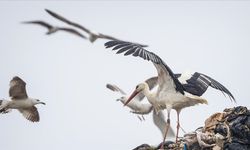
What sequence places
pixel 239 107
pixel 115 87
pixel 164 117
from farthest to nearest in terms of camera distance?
pixel 115 87 < pixel 164 117 < pixel 239 107

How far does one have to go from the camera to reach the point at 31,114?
19.3 meters

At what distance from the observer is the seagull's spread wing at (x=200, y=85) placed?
50.4 ft

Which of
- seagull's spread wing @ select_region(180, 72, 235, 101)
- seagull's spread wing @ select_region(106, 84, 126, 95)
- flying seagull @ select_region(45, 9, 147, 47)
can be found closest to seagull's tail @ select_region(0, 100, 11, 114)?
flying seagull @ select_region(45, 9, 147, 47)

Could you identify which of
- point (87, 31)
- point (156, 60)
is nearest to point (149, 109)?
point (87, 31)

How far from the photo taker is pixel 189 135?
14.6 meters

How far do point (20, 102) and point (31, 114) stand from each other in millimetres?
511

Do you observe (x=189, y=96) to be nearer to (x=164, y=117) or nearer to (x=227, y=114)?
(x=227, y=114)

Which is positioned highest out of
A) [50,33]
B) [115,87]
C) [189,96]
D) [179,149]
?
[115,87]

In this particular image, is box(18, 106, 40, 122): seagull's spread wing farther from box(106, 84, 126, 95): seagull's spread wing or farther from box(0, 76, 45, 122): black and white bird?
box(106, 84, 126, 95): seagull's spread wing

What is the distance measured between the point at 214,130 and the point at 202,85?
1.38 metres

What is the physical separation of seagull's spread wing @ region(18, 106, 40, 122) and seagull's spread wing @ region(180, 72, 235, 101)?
4.71 metres

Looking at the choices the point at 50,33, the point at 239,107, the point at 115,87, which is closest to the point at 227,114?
the point at 239,107

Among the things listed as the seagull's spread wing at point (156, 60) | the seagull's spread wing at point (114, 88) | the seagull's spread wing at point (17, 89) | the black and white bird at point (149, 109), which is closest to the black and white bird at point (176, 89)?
the seagull's spread wing at point (156, 60)

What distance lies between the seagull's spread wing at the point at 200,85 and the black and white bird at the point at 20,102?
425 cm
